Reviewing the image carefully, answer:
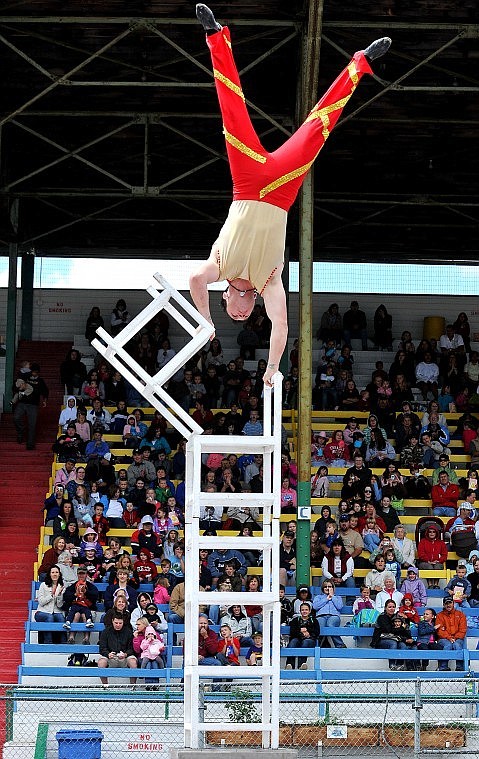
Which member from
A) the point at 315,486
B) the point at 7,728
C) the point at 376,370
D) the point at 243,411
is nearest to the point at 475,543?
the point at 315,486

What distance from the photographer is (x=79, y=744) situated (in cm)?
1077

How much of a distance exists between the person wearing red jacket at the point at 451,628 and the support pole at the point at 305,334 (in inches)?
68.3

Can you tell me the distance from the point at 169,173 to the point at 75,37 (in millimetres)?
5071

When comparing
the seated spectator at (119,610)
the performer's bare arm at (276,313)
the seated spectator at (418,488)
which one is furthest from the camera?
the seated spectator at (418,488)

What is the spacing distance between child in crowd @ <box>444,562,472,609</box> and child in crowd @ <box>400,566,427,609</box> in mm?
340

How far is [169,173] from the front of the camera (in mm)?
22016

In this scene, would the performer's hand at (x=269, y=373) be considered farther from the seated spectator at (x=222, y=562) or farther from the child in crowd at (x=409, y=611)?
the child in crowd at (x=409, y=611)

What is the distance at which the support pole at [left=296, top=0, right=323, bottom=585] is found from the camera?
Result: 1526cm

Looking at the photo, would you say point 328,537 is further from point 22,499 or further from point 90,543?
point 22,499

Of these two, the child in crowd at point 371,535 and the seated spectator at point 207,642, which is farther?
the child in crowd at point 371,535

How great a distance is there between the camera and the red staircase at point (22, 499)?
626 inches

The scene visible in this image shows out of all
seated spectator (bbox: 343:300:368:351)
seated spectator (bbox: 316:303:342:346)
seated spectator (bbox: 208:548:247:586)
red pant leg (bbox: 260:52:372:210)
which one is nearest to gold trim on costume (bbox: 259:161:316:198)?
red pant leg (bbox: 260:52:372:210)

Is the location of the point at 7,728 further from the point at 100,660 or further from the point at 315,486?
the point at 315,486

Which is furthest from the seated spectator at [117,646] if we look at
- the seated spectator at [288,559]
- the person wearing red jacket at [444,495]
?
the person wearing red jacket at [444,495]
